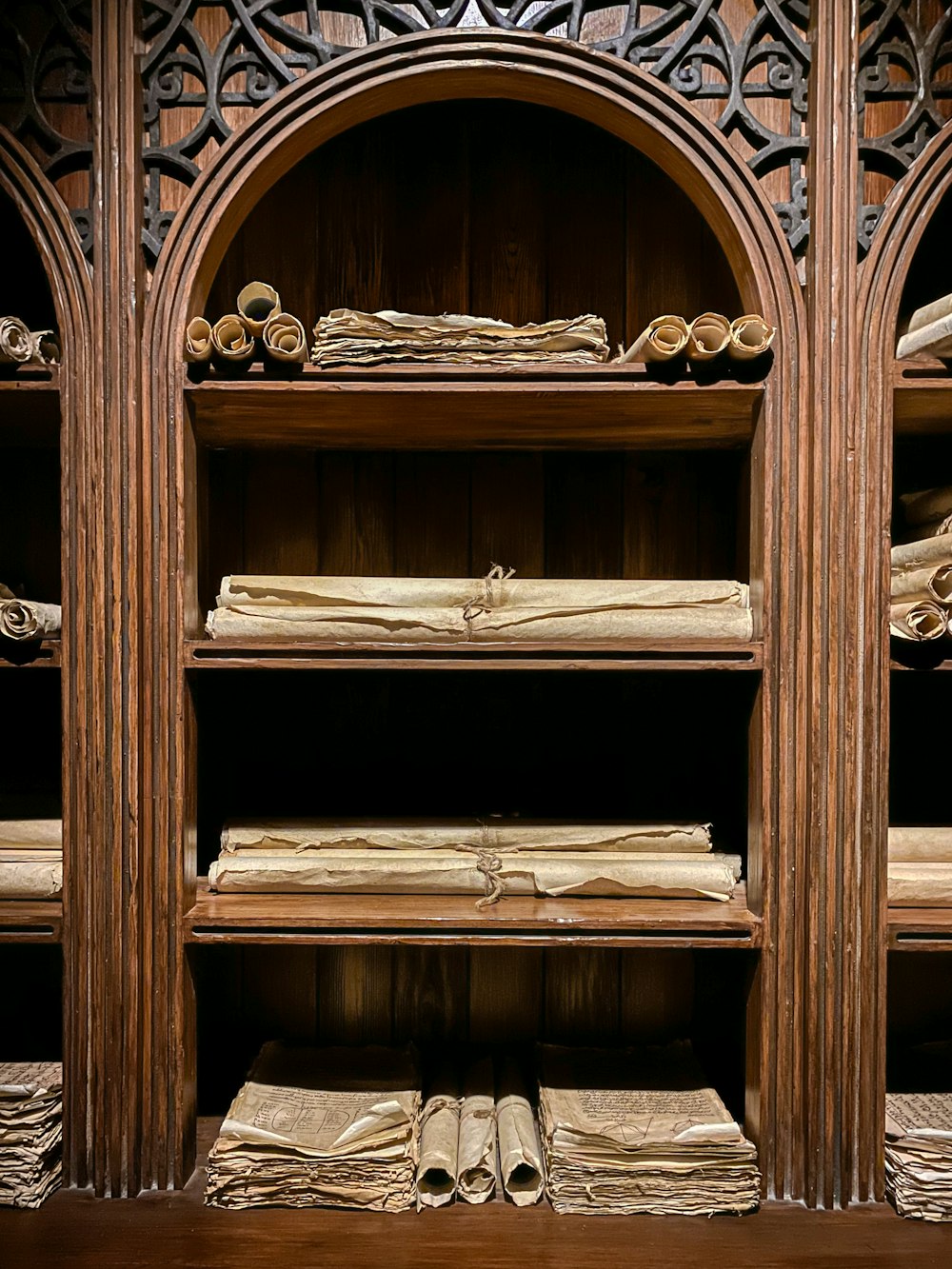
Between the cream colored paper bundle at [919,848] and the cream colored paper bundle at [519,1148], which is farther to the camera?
the cream colored paper bundle at [919,848]

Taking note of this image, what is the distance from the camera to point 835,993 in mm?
1384

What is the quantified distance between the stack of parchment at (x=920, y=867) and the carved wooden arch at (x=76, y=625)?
120 cm

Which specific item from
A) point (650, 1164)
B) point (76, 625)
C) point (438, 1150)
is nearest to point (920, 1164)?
point (650, 1164)

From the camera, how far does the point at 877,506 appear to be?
4.54 feet

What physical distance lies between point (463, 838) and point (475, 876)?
75 millimetres

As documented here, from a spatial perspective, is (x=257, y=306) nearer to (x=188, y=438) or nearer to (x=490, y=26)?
(x=188, y=438)

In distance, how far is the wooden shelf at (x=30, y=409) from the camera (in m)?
1.41

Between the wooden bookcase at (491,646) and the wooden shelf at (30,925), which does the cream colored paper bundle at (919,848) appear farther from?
the wooden shelf at (30,925)

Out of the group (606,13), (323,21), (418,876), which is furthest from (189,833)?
(606,13)

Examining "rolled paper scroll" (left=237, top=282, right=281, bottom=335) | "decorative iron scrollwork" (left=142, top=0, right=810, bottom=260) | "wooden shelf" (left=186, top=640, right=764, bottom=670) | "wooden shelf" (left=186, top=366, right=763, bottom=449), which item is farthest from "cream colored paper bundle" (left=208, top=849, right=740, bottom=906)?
"decorative iron scrollwork" (left=142, top=0, right=810, bottom=260)

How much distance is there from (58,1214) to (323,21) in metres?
1.89

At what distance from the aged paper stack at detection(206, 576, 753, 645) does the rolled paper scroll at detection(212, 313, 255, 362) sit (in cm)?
33

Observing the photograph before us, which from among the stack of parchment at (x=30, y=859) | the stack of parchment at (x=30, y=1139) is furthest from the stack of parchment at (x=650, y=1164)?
the stack of parchment at (x=30, y=859)

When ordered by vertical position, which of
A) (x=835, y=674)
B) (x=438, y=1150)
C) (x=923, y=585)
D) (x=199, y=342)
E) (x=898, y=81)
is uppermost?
(x=898, y=81)
